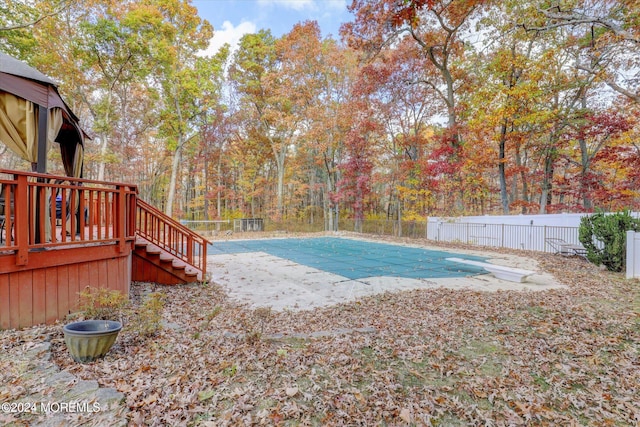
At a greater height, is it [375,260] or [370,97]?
[370,97]

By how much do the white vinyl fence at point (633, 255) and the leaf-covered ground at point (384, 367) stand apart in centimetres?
266

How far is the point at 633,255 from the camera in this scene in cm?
632

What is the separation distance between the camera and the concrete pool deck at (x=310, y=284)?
513 centimetres

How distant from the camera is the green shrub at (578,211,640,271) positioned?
22.3ft

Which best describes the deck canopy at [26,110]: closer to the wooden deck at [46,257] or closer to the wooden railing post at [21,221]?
the wooden deck at [46,257]

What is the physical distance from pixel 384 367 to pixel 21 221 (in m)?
3.86

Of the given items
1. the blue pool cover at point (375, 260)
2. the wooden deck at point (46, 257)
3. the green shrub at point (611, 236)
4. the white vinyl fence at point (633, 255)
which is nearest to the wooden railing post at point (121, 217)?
the wooden deck at point (46, 257)

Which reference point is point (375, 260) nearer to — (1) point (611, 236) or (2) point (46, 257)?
(1) point (611, 236)

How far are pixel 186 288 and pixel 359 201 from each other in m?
13.7

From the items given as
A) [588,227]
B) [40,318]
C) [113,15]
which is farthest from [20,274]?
[113,15]

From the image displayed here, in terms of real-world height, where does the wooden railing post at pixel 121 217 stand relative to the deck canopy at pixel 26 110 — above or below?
below

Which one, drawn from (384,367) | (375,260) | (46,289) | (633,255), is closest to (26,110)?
(46,289)

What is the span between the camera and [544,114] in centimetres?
1219

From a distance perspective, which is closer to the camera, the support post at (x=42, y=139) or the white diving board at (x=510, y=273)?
the support post at (x=42, y=139)
